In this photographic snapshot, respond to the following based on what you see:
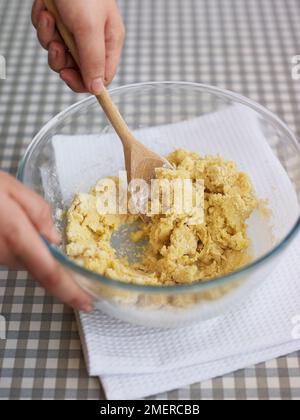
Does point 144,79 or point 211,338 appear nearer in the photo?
point 211,338

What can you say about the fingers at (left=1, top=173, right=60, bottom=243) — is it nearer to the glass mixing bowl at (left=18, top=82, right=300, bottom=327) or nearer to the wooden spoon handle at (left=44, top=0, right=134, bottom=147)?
the glass mixing bowl at (left=18, top=82, right=300, bottom=327)

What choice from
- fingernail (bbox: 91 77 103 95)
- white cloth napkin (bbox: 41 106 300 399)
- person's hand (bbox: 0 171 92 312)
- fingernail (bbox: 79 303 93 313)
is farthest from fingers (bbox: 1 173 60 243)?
fingernail (bbox: 91 77 103 95)

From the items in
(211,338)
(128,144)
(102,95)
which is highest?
(102,95)

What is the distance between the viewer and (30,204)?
896mm

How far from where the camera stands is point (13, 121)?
5.14 ft

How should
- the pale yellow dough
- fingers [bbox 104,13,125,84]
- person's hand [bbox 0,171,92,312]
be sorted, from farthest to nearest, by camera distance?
fingers [bbox 104,13,125,84]
the pale yellow dough
person's hand [bbox 0,171,92,312]

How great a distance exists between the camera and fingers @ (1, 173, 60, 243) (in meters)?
0.89

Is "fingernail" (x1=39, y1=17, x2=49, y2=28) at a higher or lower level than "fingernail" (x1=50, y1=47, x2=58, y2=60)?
higher

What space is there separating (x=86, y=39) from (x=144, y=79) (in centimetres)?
58

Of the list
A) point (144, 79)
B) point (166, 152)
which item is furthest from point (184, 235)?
point (144, 79)

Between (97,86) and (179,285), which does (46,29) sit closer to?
(97,86)

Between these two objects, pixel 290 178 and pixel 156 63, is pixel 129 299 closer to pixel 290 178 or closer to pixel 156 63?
pixel 290 178

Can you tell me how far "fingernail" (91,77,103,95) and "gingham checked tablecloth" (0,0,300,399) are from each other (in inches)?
15.5

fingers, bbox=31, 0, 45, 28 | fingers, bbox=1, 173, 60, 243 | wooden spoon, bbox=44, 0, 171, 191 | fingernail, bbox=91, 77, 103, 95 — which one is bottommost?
fingers, bbox=1, 173, 60, 243
